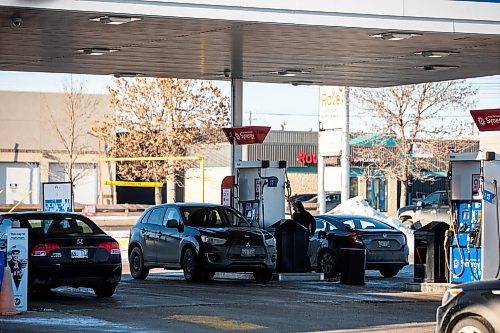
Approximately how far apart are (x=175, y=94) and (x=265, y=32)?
4020 centimetres

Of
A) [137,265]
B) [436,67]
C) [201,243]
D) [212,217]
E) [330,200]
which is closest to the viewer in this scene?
[201,243]

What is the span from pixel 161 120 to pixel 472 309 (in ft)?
161

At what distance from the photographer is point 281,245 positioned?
77.4 feet

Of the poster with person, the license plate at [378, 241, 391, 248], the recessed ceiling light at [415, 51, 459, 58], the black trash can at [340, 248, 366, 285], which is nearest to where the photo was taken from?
the poster with person

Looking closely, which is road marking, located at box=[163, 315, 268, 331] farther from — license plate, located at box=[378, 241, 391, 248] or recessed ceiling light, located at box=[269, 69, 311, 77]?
recessed ceiling light, located at box=[269, 69, 311, 77]

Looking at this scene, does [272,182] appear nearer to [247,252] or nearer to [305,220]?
[305,220]

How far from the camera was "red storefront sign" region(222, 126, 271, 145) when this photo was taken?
2588 cm

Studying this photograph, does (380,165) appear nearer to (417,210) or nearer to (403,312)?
(417,210)

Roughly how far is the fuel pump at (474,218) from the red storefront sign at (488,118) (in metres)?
1.55

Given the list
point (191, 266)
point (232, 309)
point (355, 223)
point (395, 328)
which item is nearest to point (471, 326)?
point (395, 328)

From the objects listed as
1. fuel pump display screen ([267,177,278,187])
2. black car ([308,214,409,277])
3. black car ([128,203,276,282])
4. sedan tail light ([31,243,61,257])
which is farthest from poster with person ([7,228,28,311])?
fuel pump display screen ([267,177,278,187])

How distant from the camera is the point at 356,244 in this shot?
23609 millimetres

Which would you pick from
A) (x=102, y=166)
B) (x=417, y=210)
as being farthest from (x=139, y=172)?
(x=417, y=210)

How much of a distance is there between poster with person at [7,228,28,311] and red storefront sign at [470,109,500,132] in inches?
372
